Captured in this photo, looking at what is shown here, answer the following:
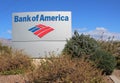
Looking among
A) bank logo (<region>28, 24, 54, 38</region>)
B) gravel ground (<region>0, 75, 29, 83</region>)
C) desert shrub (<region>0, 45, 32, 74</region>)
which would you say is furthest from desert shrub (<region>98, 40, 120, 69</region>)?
gravel ground (<region>0, 75, 29, 83</region>)

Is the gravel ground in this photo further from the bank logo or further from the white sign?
the bank logo

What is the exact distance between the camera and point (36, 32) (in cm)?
2684

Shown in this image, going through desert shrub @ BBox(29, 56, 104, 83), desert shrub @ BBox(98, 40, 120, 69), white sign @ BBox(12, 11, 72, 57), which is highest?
white sign @ BBox(12, 11, 72, 57)

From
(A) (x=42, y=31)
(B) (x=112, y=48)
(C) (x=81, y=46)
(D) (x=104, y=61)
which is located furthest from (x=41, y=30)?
(D) (x=104, y=61)

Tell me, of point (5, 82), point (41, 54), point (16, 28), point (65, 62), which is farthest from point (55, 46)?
point (65, 62)

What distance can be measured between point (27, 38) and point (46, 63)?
1348 centimetres

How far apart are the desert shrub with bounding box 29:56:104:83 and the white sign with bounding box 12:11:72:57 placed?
12.6 meters

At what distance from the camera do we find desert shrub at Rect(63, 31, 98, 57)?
64.6 feet

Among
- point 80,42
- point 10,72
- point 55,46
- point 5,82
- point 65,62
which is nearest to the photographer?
point 65,62

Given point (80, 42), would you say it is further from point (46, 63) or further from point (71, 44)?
point (46, 63)

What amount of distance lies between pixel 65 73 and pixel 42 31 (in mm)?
13800

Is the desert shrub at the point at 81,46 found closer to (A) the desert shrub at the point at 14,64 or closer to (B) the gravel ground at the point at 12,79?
(A) the desert shrub at the point at 14,64

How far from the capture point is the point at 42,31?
2662 centimetres

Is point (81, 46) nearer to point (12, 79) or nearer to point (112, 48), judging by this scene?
point (112, 48)
